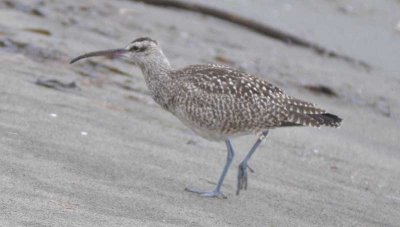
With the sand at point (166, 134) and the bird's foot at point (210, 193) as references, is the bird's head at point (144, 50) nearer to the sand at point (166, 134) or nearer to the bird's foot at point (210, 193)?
the sand at point (166, 134)

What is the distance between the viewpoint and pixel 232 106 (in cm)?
747

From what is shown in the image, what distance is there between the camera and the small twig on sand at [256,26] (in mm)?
12930

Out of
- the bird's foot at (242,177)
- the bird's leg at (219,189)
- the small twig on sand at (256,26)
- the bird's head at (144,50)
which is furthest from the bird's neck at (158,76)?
the small twig on sand at (256,26)

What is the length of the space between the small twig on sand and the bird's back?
5.36 meters

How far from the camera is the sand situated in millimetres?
6465

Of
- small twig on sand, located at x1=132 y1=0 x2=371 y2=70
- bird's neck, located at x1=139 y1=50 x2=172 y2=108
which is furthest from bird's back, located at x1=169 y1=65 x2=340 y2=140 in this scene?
small twig on sand, located at x1=132 y1=0 x2=371 y2=70

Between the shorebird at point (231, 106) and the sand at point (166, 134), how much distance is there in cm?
36

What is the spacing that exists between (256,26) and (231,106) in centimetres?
568

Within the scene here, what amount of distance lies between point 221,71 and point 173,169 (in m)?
0.81

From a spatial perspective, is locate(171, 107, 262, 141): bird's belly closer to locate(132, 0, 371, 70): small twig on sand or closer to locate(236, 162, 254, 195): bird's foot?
locate(236, 162, 254, 195): bird's foot

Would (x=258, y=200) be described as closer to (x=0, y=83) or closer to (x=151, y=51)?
(x=151, y=51)

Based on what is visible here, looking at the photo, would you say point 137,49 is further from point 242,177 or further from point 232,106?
point 242,177

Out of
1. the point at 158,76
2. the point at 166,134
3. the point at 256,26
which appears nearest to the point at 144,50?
the point at 158,76

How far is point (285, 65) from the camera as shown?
1197cm
